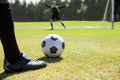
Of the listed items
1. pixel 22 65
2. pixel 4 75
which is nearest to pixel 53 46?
pixel 22 65

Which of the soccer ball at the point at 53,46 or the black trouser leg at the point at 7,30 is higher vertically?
the black trouser leg at the point at 7,30

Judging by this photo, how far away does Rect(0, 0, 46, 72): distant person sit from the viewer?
396 centimetres

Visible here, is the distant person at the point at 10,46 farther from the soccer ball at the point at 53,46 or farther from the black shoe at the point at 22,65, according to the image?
the soccer ball at the point at 53,46

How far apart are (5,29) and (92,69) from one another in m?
1.35

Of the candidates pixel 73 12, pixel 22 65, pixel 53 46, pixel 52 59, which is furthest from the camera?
pixel 73 12

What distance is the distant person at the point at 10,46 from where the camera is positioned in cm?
396

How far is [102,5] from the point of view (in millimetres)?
42594

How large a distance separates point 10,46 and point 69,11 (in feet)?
132

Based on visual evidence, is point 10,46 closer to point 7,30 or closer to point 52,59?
point 7,30

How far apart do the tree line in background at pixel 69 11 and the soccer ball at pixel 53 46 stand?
112 feet

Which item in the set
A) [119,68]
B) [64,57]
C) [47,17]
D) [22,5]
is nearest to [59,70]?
[119,68]

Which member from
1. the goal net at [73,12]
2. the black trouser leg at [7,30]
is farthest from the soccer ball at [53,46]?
the goal net at [73,12]

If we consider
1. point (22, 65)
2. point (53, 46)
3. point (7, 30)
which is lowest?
point (53, 46)

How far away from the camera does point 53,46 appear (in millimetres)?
5805
